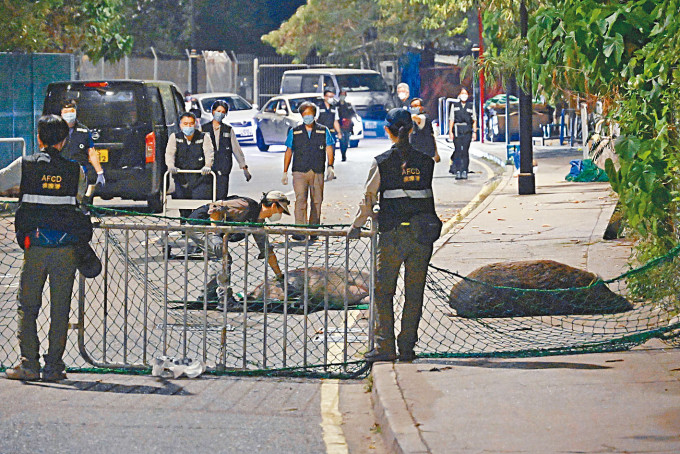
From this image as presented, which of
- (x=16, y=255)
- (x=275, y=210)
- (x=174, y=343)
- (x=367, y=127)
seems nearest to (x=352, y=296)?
(x=275, y=210)

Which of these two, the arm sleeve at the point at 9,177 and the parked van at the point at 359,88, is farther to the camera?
the parked van at the point at 359,88

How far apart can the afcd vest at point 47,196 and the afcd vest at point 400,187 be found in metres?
2.03

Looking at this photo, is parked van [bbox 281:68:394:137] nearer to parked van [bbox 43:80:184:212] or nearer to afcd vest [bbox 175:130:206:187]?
parked van [bbox 43:80:184:212]

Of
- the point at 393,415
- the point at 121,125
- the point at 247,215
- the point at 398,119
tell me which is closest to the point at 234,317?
the point at 247,215

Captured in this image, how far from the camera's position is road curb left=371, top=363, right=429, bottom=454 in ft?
21.9

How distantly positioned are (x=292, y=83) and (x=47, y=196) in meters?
32.9

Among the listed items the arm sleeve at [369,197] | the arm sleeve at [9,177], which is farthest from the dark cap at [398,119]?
the arm sleeve at [9,177]

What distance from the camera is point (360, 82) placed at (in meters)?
40.1

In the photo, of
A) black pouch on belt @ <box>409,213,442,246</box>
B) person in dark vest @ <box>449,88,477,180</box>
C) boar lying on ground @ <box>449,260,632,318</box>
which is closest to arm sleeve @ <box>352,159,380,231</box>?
black pouch on belt @ <box>409,213,442,246</box>

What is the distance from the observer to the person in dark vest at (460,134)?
985 inches

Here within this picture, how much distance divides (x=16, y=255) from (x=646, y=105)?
802cm

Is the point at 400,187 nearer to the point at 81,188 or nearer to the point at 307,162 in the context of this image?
the point at 81,188

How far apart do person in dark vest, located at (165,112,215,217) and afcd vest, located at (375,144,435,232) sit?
7564mm

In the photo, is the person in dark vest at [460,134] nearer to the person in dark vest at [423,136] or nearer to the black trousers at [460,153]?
the black trousers at [460,153]
